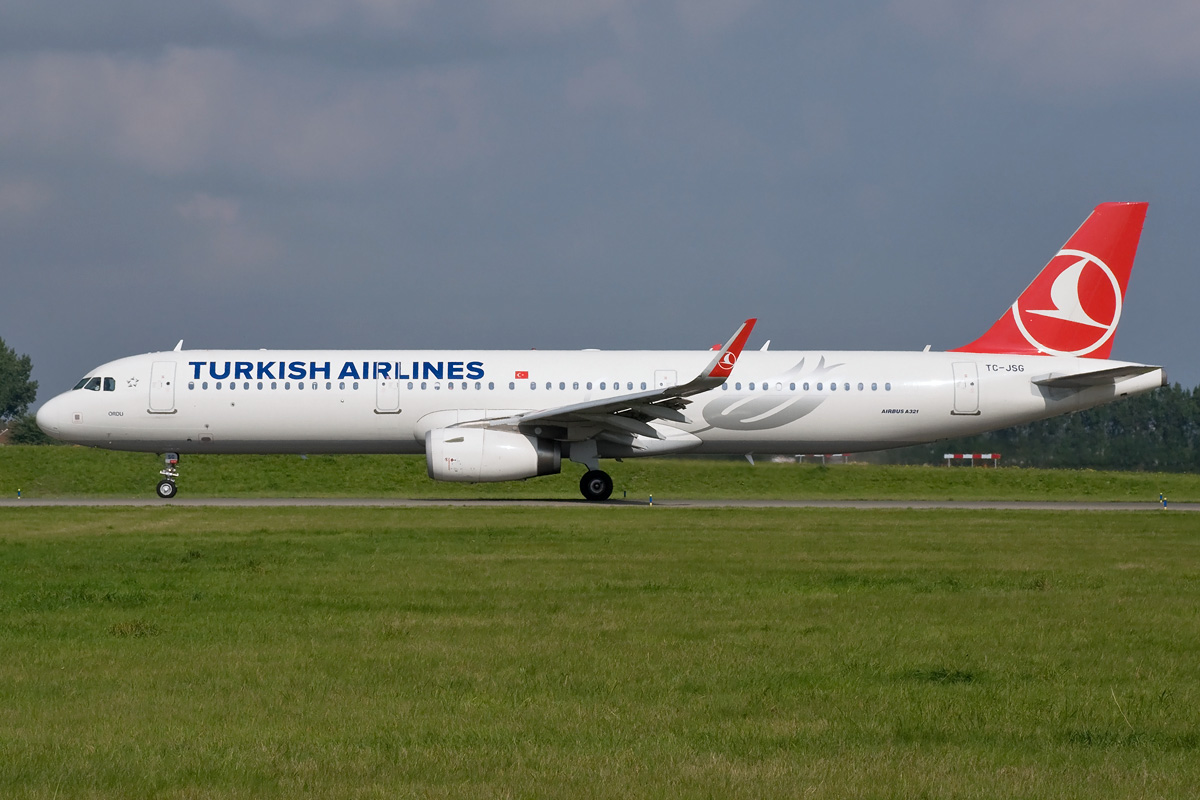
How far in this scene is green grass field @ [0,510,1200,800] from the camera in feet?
20.2

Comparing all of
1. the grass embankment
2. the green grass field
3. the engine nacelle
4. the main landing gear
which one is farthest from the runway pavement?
the green grass field

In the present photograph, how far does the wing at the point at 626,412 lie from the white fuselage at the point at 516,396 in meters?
0.44

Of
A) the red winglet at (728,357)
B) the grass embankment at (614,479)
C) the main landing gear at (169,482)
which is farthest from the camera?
the grass embankment at (614,479)

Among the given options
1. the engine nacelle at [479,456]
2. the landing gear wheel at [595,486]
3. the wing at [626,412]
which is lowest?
the landing gear wheel at [595,486]

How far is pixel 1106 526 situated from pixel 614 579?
1191cm

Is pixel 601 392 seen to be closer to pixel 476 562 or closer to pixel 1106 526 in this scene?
pixel 1106 526

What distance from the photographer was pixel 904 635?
1022 cm

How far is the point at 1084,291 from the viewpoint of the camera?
3145 cm

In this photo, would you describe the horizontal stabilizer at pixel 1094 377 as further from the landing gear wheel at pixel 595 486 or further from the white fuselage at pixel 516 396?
the landing gear wheel at pixel 595 486

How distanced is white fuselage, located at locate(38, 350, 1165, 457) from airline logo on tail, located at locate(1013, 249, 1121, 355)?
78 cm

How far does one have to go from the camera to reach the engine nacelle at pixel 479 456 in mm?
27500

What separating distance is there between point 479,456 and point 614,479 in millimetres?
12821

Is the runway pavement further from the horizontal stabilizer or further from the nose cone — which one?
the horizontal stabilizer

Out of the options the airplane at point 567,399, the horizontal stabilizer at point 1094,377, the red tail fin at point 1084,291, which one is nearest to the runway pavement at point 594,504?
the airplane at point 567,399
